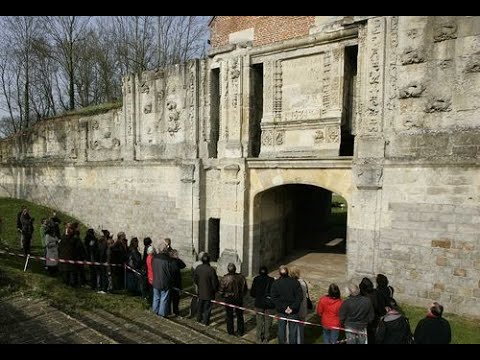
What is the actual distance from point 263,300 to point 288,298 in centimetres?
69

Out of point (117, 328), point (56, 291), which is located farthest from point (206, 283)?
point (56, 291)

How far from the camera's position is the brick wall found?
9.53 metres

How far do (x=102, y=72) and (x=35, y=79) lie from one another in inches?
175

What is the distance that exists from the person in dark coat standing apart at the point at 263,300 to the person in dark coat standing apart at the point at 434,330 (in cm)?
232

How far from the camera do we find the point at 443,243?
7.45 meters

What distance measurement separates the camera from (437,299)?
754 cm

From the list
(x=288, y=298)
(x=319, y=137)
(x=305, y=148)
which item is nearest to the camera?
(x=288, y=298)

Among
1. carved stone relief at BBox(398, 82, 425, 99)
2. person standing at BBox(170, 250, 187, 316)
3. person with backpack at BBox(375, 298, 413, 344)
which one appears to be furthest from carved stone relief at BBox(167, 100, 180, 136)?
person with backpack at BBox(375, 298, 413, 344)

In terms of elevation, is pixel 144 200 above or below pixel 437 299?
above

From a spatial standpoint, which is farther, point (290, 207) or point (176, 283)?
point (290, 207)

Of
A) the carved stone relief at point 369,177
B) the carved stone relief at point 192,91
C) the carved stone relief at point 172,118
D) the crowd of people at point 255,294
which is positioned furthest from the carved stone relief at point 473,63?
the carved stone relief at point 172,118

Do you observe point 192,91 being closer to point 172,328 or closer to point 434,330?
point 172,328

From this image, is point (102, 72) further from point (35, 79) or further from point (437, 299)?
point (437, 299)
